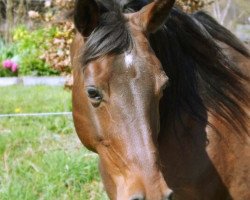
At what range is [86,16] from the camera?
2338mm

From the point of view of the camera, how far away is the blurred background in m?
4.19

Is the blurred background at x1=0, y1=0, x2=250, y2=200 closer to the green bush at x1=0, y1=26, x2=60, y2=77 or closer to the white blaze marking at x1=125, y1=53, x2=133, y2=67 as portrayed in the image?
the green bush at x1=0, y1=26, x2=60, y2=77

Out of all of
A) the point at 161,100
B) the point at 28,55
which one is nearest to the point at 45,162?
the point at 161,100

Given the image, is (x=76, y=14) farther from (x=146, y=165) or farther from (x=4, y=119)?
(x=4, y=119)

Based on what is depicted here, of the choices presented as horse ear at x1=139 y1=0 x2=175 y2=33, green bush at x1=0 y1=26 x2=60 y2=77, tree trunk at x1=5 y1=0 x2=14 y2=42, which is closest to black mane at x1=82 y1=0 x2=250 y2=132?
horse ear at x1=139 y1=0 x2=175 y2=33

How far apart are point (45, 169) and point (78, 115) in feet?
6.82

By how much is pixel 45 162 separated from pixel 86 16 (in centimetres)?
240

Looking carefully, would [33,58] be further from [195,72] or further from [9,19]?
[195,72]

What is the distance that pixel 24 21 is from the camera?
1390cm

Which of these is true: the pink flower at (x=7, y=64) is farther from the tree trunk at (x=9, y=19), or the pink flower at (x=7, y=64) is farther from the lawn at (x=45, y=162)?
the lawn at (x=45, y=162)

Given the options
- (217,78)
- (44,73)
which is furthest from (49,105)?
(217,78)

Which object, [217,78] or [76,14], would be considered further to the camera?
[217,78]

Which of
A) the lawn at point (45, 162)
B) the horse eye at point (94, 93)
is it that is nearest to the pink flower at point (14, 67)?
the lawn at point (45, 162)

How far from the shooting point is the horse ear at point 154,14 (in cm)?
237
